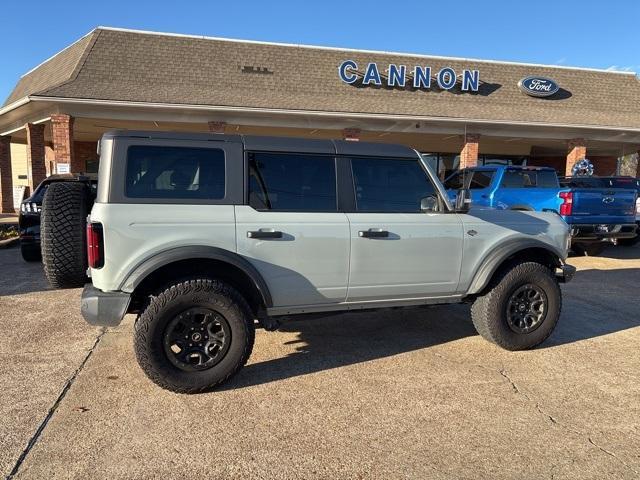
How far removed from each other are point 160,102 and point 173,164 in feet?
32.8

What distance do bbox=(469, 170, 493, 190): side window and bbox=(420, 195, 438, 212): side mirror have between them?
255 inches

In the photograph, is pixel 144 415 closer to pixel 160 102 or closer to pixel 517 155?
pixel 160 102

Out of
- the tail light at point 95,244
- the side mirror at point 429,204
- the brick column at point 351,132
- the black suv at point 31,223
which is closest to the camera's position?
the tail light at point 95,244

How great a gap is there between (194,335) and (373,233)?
1.64 m

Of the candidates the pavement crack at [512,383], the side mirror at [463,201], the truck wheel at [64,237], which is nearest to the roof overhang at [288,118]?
the truck wheel at [64,237]

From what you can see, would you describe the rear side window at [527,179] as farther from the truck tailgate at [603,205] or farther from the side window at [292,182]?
the side window at [292,182]

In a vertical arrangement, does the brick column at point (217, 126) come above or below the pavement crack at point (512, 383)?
above

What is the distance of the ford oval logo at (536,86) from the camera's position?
1664 centimetres

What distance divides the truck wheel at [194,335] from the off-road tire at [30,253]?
6.39 metres

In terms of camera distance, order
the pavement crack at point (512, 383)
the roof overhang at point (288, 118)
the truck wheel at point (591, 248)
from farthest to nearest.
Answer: the roof overhang at point (288, 118) < the truck wheel at point (591, 248) < the pavement crack at point (512, 383)

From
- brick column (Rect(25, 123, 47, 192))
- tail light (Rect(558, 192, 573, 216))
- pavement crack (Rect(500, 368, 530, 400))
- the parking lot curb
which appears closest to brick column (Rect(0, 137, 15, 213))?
brick column (Rect(25, 123, 47, 192))

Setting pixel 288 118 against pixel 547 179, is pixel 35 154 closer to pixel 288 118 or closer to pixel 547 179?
pixel 288 118

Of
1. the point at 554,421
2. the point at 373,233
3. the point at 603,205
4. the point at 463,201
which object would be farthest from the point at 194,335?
the point at 603,205

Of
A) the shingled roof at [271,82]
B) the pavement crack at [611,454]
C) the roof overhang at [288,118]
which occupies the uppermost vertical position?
the shingled roof at [271,82]
